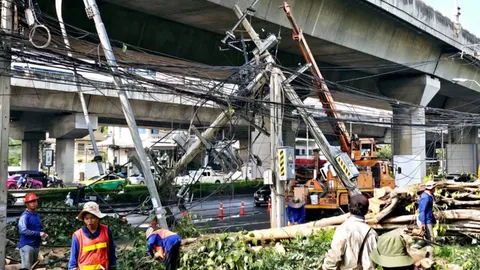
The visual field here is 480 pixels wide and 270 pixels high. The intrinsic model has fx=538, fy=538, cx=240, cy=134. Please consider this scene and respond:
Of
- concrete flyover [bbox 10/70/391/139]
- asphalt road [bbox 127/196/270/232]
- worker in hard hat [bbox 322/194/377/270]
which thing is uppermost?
concrete flyover [bbox 10/70/391/139]

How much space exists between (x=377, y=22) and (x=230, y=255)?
1489 cm

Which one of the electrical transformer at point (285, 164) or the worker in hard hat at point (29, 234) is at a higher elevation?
the electrical transformer at point (285, 164)

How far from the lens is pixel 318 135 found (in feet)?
50.1

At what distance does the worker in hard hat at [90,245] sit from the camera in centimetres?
573

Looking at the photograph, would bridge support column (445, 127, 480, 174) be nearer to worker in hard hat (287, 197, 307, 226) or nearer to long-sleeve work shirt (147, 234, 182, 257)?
worker in hard hat (287, 197, 307, 226)

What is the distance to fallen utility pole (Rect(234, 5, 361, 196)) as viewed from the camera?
14.4m

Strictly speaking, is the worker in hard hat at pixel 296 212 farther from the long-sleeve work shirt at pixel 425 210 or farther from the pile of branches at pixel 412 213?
the long-sleeve work shirt at pixel 425 210

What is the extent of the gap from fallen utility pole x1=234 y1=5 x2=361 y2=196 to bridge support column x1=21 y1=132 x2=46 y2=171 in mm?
32160

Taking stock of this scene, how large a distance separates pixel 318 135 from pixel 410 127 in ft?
43.8

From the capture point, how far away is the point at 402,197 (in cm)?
995

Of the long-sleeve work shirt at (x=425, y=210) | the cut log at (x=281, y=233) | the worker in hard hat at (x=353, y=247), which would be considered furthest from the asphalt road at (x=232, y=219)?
the worker in hard hat at (x=353, y=247)

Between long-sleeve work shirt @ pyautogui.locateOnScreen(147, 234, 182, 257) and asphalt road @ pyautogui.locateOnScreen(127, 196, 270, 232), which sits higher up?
long-sleeve work shirt @ pyautogui.locateOnScreen(147, 234, 182, 257)

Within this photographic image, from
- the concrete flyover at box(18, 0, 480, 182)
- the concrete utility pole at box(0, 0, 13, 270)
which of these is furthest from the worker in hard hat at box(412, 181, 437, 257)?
the concrete flyover at box(18, 0, 480, 182)

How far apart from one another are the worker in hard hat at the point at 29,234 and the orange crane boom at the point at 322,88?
950 centimetres
